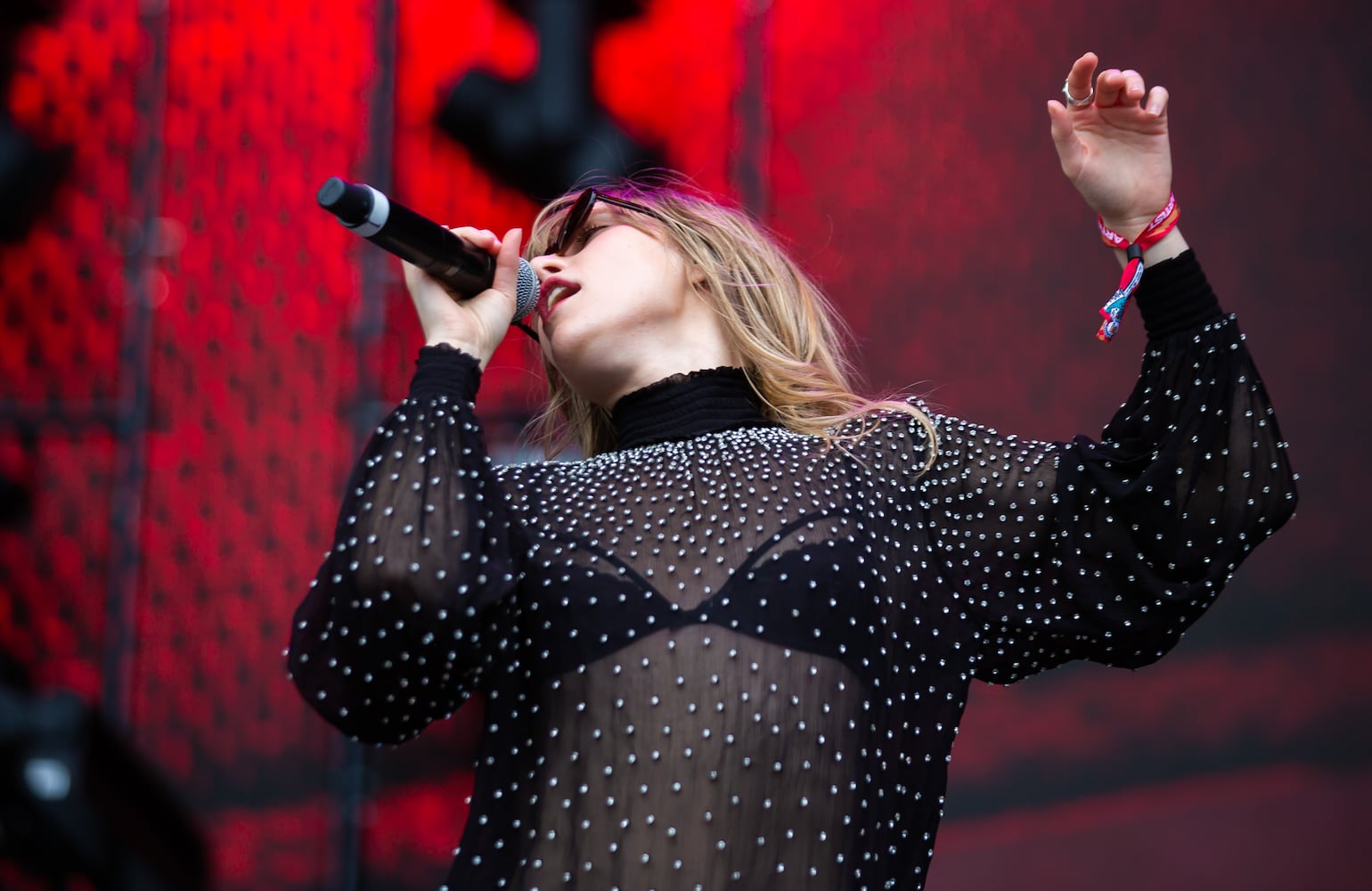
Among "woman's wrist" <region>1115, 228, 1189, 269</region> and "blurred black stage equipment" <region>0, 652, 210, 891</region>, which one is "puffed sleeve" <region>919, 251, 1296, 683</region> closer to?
"woman's wrist" <region>1115, 228, 1189, 269</region>

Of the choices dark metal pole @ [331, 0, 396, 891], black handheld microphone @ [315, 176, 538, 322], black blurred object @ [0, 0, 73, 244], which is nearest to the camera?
black handheld microphone @ [315, 176, 538, 322]

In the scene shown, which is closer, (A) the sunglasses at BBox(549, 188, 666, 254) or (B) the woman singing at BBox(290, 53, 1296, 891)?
(B) the woman singing at BBox(290, 53, 1296, 891)

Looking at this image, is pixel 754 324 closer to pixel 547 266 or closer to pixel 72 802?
pixel 547 266

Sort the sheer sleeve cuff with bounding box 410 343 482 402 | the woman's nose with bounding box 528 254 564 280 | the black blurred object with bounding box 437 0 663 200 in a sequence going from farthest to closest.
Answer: the black blurred object with bounding box 437 0 663 200 < the woman's nose with bounding box 528 254 564 280 < the sheer sleeve cuff with bounding box 410 343 482 402

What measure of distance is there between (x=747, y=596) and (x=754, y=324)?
0.40 meters

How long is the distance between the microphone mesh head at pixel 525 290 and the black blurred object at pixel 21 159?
201 centimetres

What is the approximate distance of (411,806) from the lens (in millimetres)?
2596

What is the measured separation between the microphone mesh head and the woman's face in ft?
0.13

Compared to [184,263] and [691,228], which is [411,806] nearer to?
[184,263]

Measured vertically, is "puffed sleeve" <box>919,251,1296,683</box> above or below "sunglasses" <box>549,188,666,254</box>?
below

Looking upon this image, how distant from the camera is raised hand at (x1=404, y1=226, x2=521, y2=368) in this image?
1081 millimetres

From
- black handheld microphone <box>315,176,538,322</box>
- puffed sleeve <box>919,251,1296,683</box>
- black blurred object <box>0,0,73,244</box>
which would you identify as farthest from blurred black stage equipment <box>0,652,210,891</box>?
puffed sleeve <box>919,251,1296,683</box>

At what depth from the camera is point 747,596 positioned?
1079mm

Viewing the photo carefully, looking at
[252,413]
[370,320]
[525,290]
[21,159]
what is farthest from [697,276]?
[21,159]
